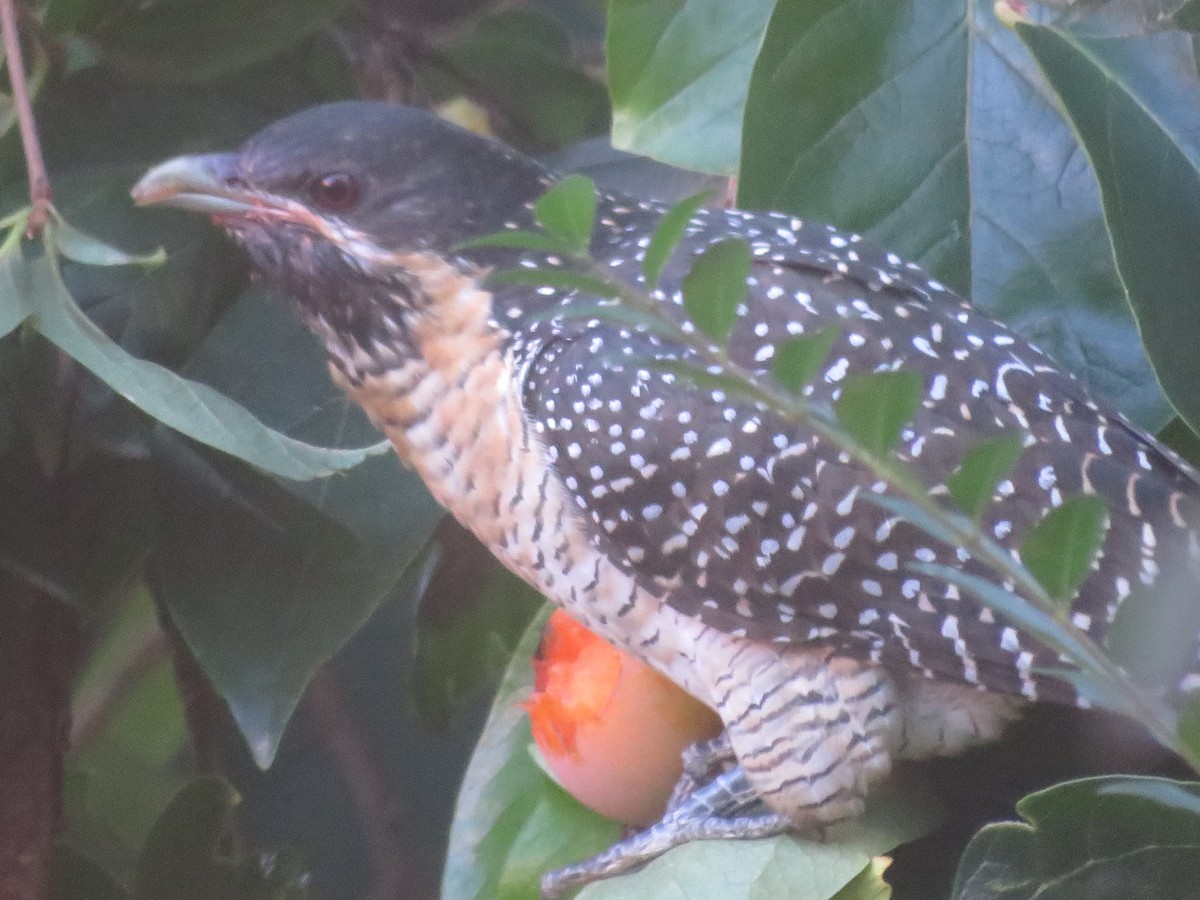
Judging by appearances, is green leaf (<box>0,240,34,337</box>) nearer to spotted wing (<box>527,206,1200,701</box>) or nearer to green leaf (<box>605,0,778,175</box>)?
spotted wing (<box>527,206,1200,701</box>)

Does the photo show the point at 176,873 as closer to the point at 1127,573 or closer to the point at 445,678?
the point at 445,678

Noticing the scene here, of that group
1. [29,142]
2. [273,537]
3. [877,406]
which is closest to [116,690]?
[273,537]

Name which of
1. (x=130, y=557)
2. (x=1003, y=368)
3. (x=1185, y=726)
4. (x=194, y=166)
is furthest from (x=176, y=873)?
(x=1185, y=726)

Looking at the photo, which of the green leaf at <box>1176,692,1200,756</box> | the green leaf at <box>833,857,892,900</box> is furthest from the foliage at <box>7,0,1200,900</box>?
the green leaf at <box>1176,692,1200,756</box>

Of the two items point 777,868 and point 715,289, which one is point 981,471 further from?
point 777,868

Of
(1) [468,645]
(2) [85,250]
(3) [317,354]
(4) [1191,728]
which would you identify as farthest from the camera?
(1) [468,645]

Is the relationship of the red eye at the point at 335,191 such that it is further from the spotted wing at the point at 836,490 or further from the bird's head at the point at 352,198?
the spotted wing at the point at 836,490
